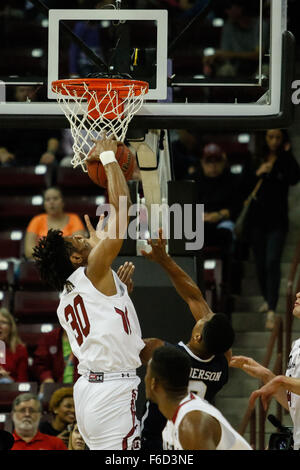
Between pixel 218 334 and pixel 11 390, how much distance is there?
134 inches

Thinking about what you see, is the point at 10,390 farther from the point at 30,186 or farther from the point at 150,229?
the point at 30,186

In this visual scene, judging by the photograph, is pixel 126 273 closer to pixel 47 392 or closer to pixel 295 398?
pixel 295 398

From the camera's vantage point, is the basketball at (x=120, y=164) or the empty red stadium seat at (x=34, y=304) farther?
the empty red stadium seat at (x=34, y=304)

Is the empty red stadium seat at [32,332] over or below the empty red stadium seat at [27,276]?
below

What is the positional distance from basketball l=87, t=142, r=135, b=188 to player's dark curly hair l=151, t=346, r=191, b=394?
152cm

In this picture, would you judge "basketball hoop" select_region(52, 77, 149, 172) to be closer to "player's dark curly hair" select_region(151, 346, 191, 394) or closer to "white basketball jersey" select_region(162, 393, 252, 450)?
"player's dark curly hair" select_region(151, 346, 191, 394)

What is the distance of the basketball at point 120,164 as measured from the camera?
626cm

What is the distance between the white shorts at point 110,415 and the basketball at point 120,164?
1197 mm

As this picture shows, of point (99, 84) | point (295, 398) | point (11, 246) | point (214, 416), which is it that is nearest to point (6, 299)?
point (11, 246)

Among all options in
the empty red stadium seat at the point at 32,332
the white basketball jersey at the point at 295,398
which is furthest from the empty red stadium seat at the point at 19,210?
the white basketball jersey at the point at 295,398

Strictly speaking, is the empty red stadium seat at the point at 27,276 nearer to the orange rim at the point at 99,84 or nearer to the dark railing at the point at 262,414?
the dark railing at the point at 262,414

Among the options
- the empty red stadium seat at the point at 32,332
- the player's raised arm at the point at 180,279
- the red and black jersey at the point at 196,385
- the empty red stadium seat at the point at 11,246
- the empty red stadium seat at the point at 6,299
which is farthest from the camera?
the empty red stadium seat at the point at 11,246

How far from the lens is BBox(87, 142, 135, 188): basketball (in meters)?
6.26
